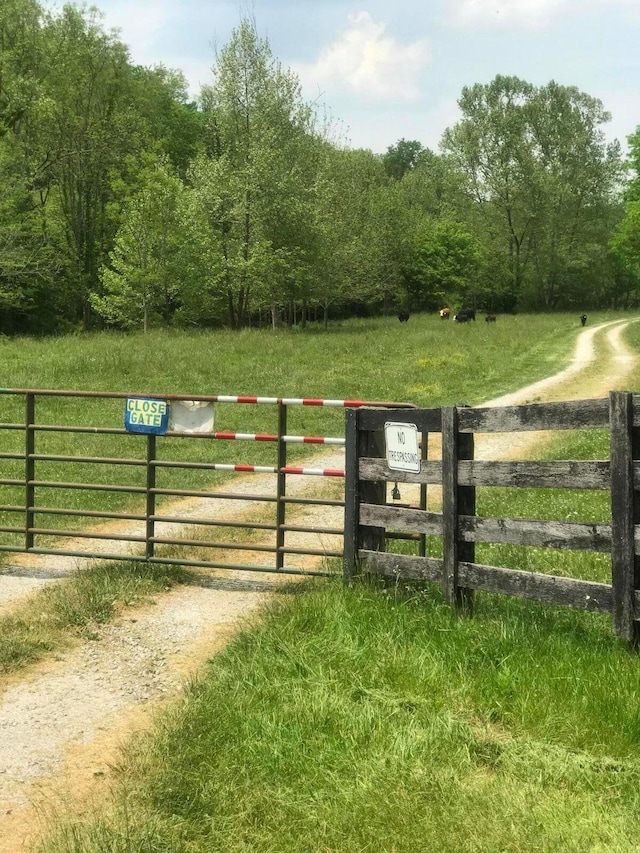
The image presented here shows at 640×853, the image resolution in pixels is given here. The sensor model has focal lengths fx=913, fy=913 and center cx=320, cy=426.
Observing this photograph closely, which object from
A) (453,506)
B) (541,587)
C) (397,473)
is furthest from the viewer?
(397,473)

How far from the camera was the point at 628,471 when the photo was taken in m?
5.88

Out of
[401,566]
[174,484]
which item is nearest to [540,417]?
[401,566]

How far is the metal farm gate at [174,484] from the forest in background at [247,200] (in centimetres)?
2084

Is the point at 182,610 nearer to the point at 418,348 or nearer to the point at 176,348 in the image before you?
the point at 176,348

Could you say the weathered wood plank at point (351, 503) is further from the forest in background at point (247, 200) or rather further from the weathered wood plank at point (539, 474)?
the forest in background at point (247, 200)

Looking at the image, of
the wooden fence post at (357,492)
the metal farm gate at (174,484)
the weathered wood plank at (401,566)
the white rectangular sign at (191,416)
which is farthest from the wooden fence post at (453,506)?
the white rectangular sign at (191,416)

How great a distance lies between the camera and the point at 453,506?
6.90 metres

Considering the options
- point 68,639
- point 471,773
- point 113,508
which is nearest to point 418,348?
point 113,508

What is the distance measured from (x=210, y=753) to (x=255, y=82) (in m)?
40.1

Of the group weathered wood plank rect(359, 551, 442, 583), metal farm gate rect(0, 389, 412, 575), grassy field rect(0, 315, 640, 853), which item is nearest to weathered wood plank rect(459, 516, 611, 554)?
weathered wood plank rect(359, 551, 442, 583)

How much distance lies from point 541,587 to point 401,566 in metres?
1.31

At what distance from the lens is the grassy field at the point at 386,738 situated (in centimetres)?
409

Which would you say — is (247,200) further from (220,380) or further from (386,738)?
(386,738)

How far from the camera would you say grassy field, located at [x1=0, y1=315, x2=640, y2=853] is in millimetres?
4094
